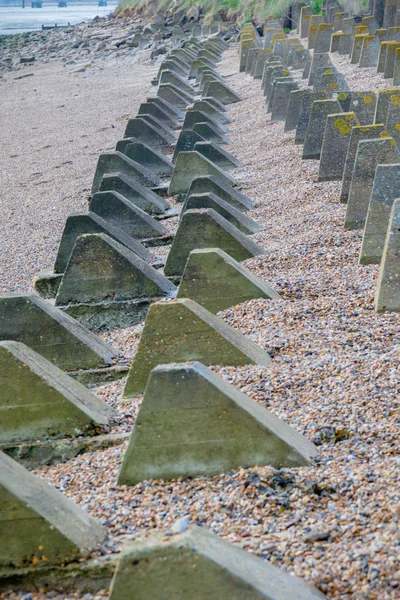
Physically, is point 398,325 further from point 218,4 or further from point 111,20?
point 111,20

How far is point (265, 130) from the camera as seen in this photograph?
56.3 feet

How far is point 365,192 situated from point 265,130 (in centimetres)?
863

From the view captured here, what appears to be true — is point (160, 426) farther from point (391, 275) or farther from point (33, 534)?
point (391, 275)

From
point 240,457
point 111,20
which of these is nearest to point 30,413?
point 240,457

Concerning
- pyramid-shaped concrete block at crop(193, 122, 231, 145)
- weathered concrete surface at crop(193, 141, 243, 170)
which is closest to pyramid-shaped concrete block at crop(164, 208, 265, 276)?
weathered concrete surface at crop(193, 141, 243, 170)

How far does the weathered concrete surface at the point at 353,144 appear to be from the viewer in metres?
9.85

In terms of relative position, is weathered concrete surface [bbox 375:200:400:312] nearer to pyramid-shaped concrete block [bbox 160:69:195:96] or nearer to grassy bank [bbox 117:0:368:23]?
pyramid-shaped concrete block [bbox 160:69:195:96]

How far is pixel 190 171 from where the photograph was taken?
1304 centimetres

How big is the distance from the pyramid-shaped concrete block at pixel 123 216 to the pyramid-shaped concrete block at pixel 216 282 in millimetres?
4056

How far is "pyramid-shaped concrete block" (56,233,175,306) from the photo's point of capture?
317 inches

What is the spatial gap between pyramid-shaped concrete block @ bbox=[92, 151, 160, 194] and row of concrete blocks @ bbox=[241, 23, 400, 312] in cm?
238

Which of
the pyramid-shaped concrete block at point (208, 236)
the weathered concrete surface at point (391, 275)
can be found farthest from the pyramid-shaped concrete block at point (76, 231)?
the weathered concrete surface at point (391, 275)

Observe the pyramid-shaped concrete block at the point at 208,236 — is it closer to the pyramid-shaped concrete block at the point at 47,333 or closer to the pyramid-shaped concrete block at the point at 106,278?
the pyramid-shaped concrete block at the point at 106,278

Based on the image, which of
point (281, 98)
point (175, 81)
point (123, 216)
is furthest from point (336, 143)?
point (175, 81)
